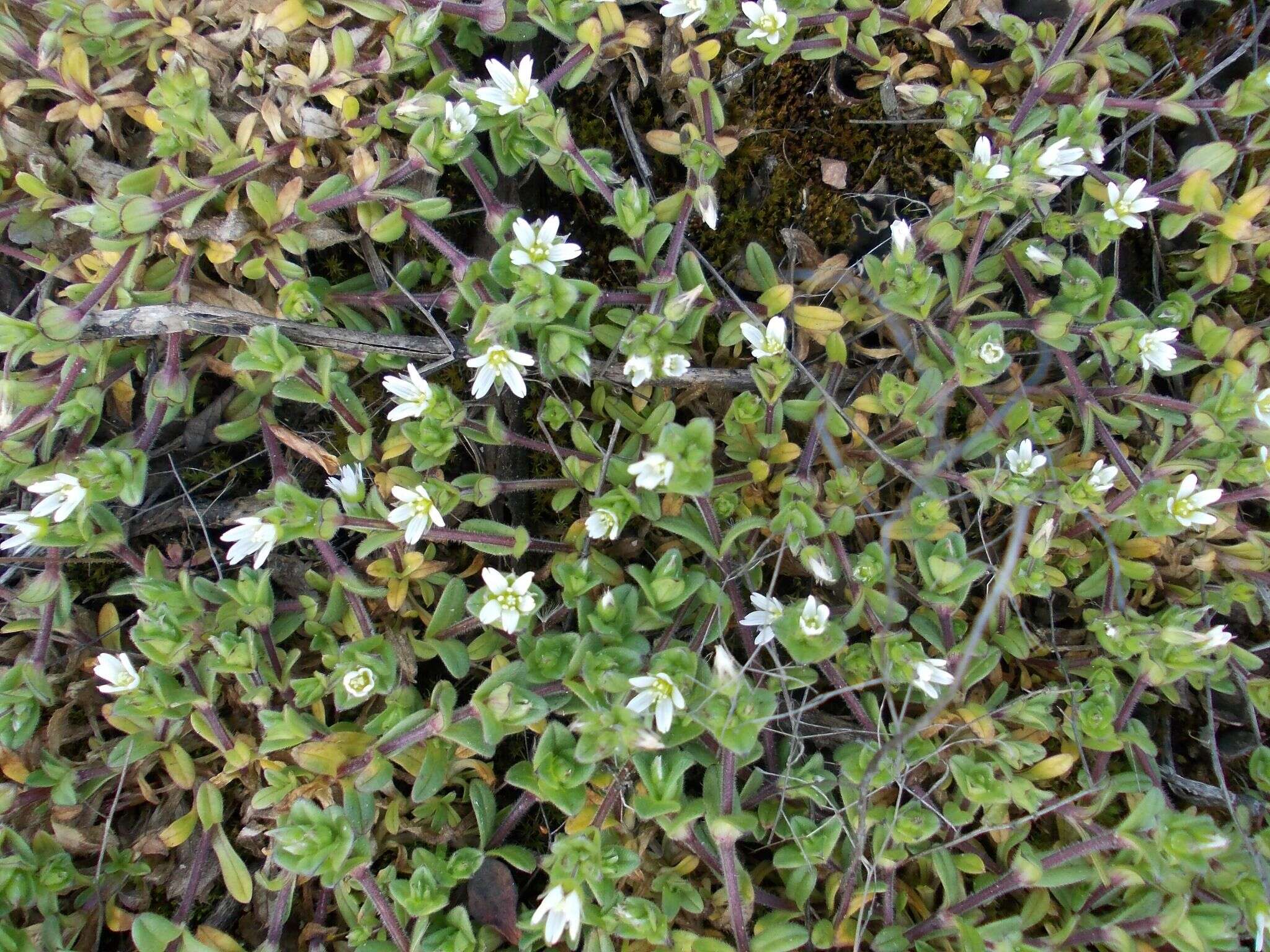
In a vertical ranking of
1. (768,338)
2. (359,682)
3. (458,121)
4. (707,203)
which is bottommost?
(359,682)

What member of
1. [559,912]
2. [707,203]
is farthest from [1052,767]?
[707,203]

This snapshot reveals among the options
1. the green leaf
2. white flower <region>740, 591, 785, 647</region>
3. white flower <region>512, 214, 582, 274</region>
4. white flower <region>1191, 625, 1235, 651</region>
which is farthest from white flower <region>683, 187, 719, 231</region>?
the green leaf

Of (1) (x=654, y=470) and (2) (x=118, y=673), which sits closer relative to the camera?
(1) (x=654, y=470)

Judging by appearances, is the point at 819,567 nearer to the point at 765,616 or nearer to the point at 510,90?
the point at 765,616

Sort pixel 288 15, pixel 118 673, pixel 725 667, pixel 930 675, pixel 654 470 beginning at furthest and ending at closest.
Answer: pixel 288 15
pixel 118 673
pixel 930 675
pixel 654 470
pixel 725 667

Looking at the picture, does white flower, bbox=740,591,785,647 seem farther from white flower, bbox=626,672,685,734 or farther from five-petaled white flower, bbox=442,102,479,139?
five-petaled white flower, bbox=442,102,479,139

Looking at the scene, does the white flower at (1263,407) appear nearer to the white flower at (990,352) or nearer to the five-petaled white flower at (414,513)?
the white flower at (990,352)

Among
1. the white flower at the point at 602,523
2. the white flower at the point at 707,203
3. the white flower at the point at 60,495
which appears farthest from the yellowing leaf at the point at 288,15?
the white flower at the point at 602,523

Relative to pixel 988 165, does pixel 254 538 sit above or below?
below
